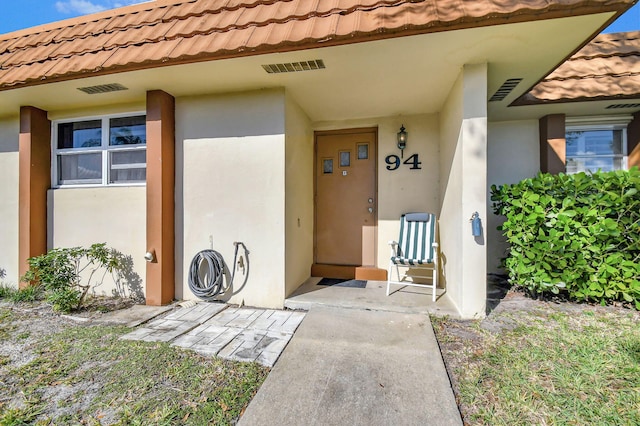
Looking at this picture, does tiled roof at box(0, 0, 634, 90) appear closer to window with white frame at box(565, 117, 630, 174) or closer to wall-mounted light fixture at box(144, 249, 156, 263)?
wall-mounted light fixture at box(144, 249, 156, 263)

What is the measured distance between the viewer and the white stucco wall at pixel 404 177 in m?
4.25

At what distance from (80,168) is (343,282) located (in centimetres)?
447

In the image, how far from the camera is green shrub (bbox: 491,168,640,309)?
116 inches

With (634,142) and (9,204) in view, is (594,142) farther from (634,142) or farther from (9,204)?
(9,204)

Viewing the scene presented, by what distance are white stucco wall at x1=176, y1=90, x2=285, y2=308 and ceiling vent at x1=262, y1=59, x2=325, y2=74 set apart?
421 millimetres

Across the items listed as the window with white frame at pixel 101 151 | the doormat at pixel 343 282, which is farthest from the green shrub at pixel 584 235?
the window with white frame at pixel 101 151

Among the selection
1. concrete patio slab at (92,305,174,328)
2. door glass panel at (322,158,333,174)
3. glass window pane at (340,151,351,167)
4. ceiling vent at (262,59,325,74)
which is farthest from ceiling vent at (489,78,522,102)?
concrete patio slab at (92,305,174,328)

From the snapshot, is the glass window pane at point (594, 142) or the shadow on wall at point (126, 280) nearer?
the shadow on wall at point (126, 280)

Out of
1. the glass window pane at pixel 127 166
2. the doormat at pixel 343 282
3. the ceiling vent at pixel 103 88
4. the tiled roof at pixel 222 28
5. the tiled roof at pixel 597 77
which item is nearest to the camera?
the tiled roof at pixel 222 28

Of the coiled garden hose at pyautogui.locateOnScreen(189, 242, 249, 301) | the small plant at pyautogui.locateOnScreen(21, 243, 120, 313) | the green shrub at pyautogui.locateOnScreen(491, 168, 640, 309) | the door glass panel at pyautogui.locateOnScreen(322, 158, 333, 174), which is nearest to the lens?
the green shrub at pyautogui.locateOnScreen(491, 168, 640, 309)

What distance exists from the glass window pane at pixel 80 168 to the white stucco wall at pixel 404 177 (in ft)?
13.6

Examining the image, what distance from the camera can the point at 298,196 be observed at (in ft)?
13.1

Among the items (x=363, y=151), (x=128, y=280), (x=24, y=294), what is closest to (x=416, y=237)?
(x=363, y=151)

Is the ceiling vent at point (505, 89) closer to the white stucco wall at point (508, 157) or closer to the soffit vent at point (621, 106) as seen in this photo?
the white stucco wall at point (508, 157)
